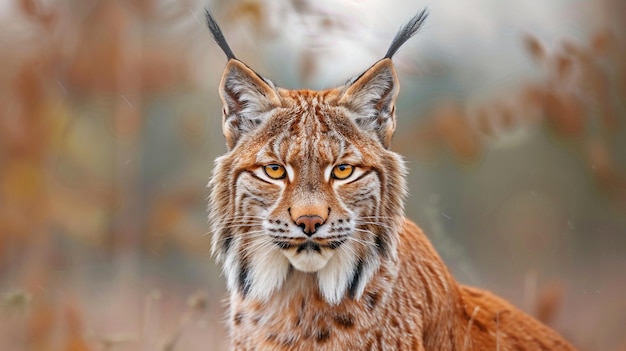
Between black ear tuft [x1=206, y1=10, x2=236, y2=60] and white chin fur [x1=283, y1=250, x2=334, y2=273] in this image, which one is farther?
black ear tuft [x1=206, y1=10, x2=236, y2=60]

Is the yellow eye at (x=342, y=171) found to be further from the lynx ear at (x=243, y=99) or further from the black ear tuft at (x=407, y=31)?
the black ear tuft at (x=407, y=31)

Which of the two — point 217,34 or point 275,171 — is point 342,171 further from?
point 217,34

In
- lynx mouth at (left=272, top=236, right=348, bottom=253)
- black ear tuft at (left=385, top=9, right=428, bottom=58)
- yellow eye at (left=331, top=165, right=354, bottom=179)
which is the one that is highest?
black ear tuft at (left=385, top=9, right=428, bottom=58)

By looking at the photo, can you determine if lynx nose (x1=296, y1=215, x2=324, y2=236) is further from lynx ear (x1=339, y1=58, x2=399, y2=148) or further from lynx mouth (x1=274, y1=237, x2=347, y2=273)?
lynx ear (x1=339, y1=58, x2=399, y2=148)

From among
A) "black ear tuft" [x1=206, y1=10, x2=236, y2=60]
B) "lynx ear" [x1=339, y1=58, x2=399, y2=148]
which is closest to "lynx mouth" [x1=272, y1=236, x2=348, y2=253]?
"lynx ear" [x1=339, y1=58, x2=399, y2=148]

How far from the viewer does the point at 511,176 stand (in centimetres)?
1027

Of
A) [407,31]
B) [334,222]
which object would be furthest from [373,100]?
[334,222]

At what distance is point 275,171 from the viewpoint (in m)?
4.80

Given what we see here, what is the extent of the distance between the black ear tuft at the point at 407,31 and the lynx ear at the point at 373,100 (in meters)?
0.13

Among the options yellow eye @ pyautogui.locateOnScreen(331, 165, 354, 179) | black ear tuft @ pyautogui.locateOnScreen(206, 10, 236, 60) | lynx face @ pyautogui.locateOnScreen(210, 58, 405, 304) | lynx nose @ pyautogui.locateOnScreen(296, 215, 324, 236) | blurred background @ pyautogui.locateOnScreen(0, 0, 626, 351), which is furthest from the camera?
blurred background @ pyautogui.locateOnScreen(0, 0, 626, 351)

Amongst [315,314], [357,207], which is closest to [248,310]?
[315,314]

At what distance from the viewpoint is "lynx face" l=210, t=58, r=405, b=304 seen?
4684 millimetres

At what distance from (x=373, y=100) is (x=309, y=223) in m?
0.87

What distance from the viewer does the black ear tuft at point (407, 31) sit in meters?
4.86
